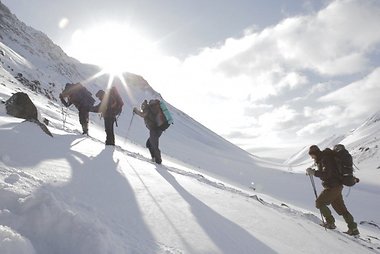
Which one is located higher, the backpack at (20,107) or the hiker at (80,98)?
the hiker at (80,98)

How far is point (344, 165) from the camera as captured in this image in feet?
25.8

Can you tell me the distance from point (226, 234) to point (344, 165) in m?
4.39

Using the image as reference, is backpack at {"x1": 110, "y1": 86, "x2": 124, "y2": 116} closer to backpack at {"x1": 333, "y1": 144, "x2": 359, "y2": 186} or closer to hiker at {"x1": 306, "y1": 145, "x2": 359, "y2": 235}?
hiker at {"x1": 306, "y1": 145, "x2": 359, "y2": 235}

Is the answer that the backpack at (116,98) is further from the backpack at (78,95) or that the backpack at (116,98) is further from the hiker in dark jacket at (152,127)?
the backpack at (78,95)

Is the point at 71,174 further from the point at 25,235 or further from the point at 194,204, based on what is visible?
the point at 25,235

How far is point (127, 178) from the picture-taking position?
6.14m

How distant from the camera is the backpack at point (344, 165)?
25.5 feet

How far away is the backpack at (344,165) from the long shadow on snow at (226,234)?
366 centimetres

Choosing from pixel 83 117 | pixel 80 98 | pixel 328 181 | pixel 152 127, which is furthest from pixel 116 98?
pixel 328 181

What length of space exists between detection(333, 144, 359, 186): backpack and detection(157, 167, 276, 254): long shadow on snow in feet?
12.0

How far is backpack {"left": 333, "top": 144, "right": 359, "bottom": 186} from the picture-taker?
7.78 meters

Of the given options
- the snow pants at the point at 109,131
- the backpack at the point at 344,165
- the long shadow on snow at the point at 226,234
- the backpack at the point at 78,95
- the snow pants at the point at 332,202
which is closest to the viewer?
the long shadow on snow at the point at 226,234

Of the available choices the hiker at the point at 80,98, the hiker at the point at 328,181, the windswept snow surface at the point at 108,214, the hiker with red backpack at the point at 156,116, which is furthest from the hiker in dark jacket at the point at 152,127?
the hiker at the point at 328,181

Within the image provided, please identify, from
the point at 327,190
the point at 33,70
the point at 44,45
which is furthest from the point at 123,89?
the point at 327,190
